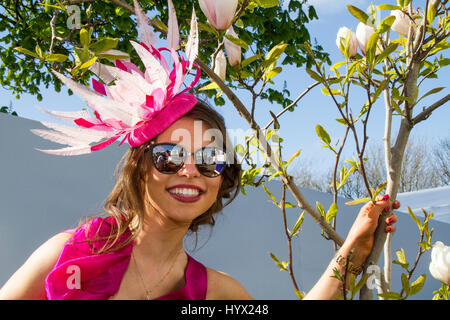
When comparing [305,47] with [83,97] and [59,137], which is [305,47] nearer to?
[83,97]

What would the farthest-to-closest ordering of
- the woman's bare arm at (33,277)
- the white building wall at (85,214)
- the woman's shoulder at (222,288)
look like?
the white building wall at (85,214), the woman's shoulder at (222,288), the woman's bare arm at (33,277)

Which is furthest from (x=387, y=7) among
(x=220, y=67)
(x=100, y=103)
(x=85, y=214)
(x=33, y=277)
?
(x=85, y=214)

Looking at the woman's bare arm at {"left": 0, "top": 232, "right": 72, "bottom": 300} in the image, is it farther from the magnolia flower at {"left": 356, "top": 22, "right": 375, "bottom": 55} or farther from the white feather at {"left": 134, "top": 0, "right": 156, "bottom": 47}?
the magnolia flower at {"left": 356, "top": 22, "right": 375, "bottom": 55}

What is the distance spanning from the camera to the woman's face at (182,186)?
39.8 inches

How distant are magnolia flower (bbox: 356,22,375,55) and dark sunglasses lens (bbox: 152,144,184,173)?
45 centimetres

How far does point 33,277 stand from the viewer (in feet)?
3.37

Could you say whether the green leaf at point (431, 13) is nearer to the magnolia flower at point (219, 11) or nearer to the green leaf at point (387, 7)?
the green leaf at point (387, 7)

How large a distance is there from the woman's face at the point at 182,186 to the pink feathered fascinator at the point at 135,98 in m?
0.04

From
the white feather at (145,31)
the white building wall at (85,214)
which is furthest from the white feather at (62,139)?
the white building wall at (85,214)

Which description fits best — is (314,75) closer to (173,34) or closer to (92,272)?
(173,34)

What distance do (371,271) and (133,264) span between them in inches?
25.7

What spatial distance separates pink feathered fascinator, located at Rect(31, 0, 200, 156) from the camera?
0.82m

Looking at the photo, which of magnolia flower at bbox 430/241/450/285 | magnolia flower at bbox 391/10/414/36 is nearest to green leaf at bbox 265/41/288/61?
magnolia flower at bbox 391/10/414/36

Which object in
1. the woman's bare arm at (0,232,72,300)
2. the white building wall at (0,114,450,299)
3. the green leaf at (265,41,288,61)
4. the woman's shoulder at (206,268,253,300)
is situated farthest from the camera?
the white building wall at (0,114,450,299)
